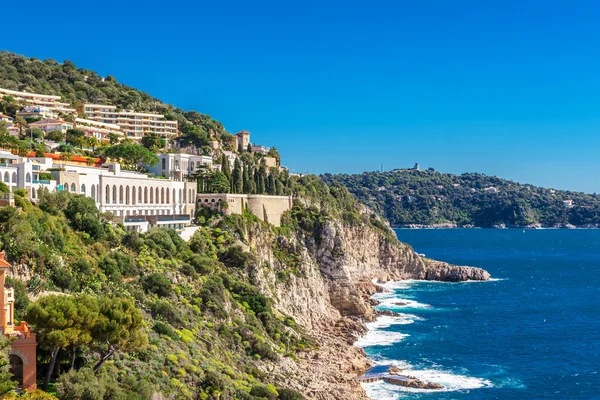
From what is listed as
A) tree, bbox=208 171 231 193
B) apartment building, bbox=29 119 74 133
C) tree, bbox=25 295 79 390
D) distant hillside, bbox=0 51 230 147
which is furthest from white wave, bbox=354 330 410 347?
distant hillside, bbox=0 51 230 147

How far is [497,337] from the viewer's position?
224 ft

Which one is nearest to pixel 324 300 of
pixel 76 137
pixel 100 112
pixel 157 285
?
pixel 157 285

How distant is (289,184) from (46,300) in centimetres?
6810

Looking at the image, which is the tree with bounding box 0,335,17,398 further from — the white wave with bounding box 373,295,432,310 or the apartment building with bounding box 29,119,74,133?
the apartment building with bounding box 29,119,74,133

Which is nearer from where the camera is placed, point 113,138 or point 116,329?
point 116,329

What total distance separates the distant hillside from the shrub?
191 feet

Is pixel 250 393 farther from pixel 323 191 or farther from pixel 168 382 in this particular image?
pixel 323 191

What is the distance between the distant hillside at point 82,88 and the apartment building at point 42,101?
17.0ft

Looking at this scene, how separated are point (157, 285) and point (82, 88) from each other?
3516 inches

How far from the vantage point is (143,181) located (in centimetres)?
6806

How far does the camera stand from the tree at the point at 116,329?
30.2 meters

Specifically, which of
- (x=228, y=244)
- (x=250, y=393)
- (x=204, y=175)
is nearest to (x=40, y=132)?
(x=204, y=175)

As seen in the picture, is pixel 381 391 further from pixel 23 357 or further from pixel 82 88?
pixel 82 88

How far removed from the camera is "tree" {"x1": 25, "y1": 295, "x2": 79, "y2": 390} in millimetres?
28469
